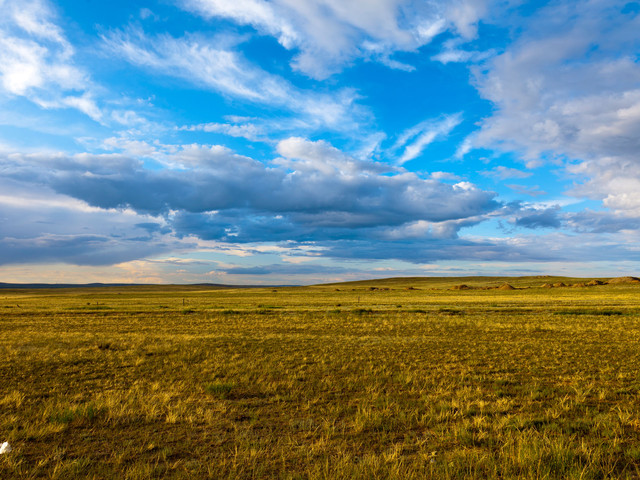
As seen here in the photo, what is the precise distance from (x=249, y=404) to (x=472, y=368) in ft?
27.1

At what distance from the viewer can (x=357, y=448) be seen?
714 cm

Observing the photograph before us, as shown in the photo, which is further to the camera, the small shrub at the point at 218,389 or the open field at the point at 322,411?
the small shrub at the point at 218,389

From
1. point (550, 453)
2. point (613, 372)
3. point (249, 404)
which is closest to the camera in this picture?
point (550, 453)

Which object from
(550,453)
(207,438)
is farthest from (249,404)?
(550,453)

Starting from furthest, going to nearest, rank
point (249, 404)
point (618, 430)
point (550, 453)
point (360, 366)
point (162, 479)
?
point (360, 366) → point (249, 404) → point (618, 430) → point (550, 453) → point (162, 479)

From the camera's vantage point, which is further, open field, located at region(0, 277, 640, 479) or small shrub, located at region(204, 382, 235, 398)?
small shrub, located at region(204, 382, 235, 398)

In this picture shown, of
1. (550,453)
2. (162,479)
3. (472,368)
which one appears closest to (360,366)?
(472,368)

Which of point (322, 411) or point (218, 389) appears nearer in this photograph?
point (322, 411)

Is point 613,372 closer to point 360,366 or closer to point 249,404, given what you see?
point 360,366

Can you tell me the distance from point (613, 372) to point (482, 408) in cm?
721

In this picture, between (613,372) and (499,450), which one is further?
(613,372)

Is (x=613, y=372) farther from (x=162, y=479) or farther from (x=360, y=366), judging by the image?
(x=162, y=479)

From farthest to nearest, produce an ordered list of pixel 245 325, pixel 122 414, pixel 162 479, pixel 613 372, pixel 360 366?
pixel 245 325, pixel 360 366, pixel 613 372, pixel 122 414, pixel 162 479

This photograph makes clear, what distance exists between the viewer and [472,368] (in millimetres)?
14031
